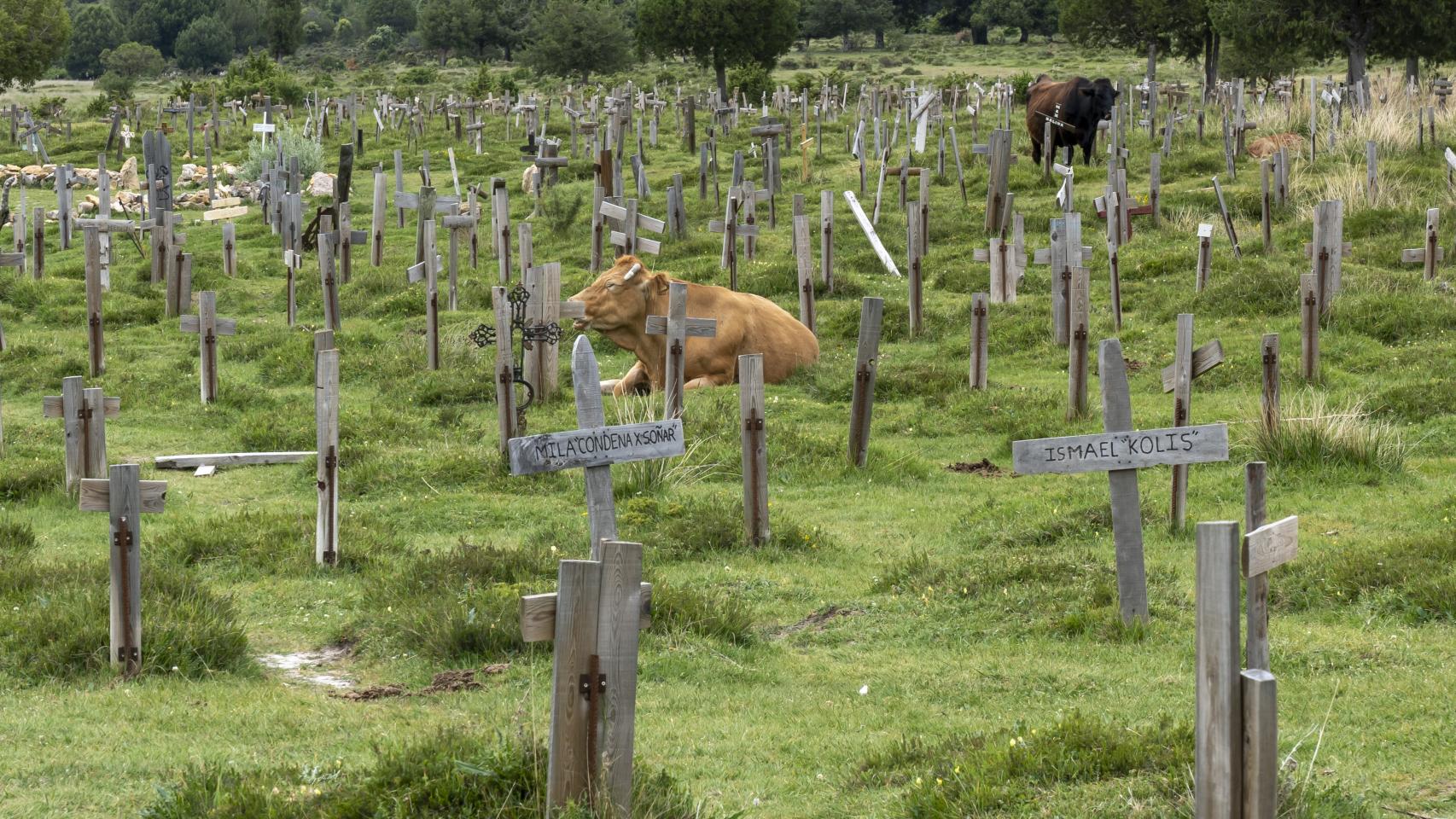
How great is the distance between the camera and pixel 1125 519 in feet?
30.0

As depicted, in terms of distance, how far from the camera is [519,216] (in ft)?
104

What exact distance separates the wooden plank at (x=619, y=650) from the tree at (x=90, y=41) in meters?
109

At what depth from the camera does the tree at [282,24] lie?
298ft

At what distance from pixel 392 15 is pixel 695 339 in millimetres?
105866

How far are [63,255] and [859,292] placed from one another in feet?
49.8

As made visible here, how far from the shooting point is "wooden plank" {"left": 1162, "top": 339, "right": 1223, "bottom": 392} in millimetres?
10336

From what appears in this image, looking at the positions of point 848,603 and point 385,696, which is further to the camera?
point 848,603

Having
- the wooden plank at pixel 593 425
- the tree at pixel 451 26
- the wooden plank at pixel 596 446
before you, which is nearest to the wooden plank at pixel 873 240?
the wooden plank at pixel 593 425

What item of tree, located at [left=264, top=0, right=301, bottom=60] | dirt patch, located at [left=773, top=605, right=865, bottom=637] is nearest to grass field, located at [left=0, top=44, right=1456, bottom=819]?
dirt patch, located at [left=773, top=605, right=865, bottom=637]

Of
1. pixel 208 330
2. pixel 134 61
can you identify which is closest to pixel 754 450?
pixel 208 330

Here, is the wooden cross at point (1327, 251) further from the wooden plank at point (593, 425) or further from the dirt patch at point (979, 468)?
the wooden plank at point (593, 425)

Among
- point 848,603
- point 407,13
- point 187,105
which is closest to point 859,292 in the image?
point 848,603

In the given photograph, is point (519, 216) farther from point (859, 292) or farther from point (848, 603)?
point (848, 603)

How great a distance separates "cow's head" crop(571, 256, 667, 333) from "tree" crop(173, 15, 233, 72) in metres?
92.9
